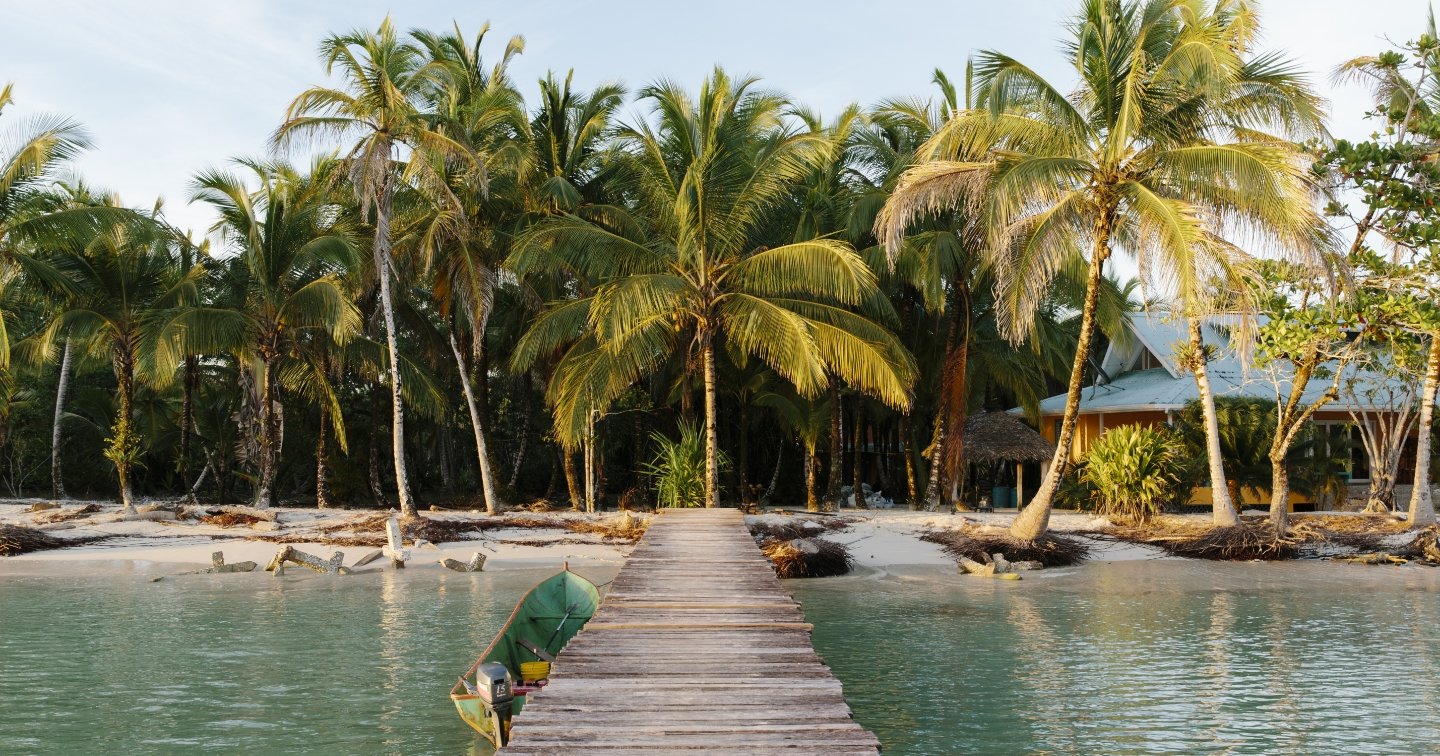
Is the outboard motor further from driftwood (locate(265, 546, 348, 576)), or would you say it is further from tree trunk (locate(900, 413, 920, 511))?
tree trunk (locate(900, 413, 920, 511))

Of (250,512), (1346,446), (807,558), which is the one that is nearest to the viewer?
(807,558)

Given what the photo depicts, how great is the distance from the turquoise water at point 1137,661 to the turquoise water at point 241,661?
11.0 ft

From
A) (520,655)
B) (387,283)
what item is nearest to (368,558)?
(387,283)

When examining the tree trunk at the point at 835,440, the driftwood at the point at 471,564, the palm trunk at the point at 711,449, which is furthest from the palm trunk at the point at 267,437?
the tree trunk at the point at 835,440

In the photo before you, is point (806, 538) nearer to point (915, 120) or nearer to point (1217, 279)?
point (1217, 279)

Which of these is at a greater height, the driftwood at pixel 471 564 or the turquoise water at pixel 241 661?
the driftwood at pixel 471 564

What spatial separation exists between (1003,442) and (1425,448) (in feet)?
23.4

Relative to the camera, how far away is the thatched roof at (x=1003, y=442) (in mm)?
23016

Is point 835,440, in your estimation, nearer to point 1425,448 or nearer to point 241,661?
point 1425,448

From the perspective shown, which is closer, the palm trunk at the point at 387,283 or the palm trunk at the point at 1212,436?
the palm trunk at the point at 1212,436

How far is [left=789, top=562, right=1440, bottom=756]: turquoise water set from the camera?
7922 millimetres

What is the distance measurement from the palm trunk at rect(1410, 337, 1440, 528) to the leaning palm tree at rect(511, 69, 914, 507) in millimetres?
7911

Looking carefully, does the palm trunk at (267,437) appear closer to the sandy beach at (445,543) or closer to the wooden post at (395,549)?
the sandy beach at (445,543)

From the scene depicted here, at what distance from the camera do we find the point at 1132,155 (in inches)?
628
